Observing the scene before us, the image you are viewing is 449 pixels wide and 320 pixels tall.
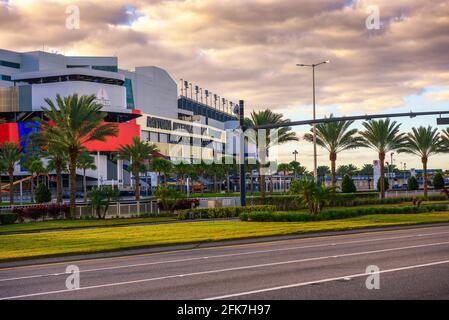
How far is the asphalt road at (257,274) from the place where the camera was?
467 inches

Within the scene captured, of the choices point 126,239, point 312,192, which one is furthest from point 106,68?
point 126,239

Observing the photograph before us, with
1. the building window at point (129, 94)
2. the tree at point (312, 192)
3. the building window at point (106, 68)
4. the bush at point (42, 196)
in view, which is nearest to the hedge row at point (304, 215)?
the tree at point (312, 192)

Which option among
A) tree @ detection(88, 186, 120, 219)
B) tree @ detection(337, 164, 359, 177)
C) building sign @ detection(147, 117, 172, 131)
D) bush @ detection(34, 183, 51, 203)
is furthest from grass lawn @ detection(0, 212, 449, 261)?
tree @ detection(337, 164, 359, 177)

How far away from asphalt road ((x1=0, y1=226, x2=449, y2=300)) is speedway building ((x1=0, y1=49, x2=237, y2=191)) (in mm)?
88638

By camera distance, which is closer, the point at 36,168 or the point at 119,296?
the point at 119,296

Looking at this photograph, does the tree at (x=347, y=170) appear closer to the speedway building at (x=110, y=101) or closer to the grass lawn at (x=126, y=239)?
the speedway building at (x=110, y=101)

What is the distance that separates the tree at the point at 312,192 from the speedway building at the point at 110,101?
74.8 meters

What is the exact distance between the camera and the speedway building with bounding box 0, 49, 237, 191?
112500mm

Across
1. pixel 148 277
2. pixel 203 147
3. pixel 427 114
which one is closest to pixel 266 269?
pixel 148 277

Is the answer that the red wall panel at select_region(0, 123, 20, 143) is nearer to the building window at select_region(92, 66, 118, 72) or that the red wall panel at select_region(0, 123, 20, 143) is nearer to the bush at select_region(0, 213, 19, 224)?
the building window at select_region(92, 66, 118, 72)

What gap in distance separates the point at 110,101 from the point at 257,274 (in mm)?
107215
